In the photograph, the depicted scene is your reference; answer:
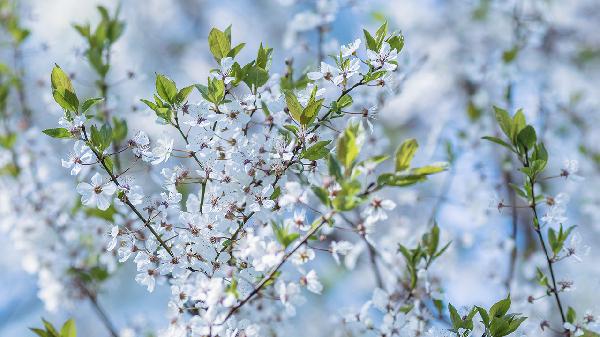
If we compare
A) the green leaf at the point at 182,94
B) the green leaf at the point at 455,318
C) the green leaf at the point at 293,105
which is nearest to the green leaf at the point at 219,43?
the green leaf at the point at 182,94

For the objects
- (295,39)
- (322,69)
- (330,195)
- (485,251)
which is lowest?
Result: (330,195)

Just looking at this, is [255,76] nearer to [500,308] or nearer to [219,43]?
[219,43]

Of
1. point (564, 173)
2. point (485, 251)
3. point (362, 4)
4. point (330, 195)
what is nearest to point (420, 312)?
point (564, 173)

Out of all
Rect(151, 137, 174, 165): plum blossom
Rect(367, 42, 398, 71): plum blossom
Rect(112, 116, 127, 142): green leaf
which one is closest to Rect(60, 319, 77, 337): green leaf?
Rect(151, 137, 174, 165): plum blossom

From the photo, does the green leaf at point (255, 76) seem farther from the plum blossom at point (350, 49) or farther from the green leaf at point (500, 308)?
the green leaf at point (500, 308)

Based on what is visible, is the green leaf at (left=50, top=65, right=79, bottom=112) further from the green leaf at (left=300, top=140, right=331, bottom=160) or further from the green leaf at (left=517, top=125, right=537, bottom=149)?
the green leaf at (left=517, top=125, right=537, bottom=149)

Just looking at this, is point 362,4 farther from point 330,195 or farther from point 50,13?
point 50,13
